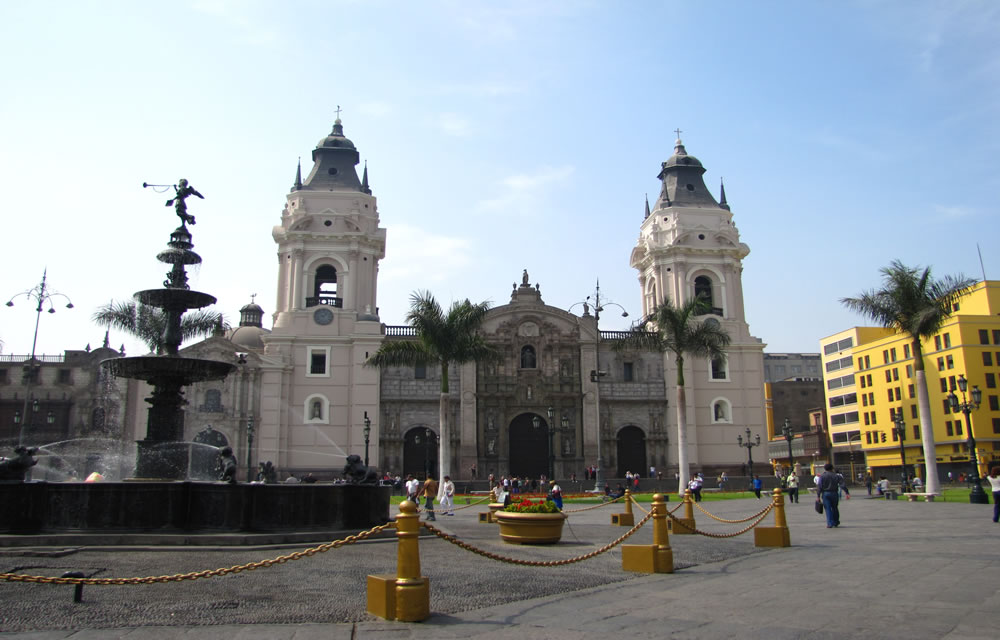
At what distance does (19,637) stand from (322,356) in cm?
4315

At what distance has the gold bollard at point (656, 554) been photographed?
1086 centimetres

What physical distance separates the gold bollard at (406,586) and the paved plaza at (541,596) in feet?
0.44

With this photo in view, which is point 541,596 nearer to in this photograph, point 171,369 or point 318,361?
point 171,369

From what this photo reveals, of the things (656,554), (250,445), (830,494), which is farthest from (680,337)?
(656,554)

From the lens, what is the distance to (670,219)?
55281 millimetres

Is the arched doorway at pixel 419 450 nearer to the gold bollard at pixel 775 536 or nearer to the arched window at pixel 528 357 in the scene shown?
the arched window at pixel 528 357

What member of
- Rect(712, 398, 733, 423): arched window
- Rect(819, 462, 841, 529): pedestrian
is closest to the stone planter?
Rect(819, 462, 841, 529): pedestrian

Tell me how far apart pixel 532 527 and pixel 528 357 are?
120ft

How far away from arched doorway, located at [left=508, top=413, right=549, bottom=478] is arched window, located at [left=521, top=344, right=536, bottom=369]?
10.5 feet

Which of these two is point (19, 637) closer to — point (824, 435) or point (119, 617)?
point (119, 617)

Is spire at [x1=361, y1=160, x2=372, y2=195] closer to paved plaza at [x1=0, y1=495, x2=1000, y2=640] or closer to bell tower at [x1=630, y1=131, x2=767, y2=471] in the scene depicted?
bell tower at [x1=630, y1=131, x2=767, y2=471]

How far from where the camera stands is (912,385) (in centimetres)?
6681

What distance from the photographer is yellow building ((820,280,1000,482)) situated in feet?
198

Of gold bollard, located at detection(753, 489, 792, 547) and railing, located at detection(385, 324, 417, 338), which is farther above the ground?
railing, located at detection(385, 324, 417, 338)
